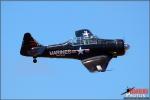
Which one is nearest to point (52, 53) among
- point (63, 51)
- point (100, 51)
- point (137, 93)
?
point (63, 51)

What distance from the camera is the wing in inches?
1986

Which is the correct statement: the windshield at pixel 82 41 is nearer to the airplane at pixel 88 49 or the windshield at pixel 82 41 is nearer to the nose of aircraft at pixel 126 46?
the airplane at pixel 88 49

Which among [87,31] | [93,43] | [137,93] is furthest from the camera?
[137,93]

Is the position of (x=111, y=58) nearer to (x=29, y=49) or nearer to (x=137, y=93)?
(x=29, y=49)

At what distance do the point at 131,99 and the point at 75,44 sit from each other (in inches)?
3412

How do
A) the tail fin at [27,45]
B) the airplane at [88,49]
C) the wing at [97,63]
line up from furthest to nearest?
the tail fin at [27,45], the airplane at [88,49], the wing at [97,63]

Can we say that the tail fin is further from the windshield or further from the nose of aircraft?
the nose of aircraft

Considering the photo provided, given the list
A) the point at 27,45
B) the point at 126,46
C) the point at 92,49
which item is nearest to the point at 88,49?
the point at 92,49

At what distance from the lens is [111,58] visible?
5409 cm

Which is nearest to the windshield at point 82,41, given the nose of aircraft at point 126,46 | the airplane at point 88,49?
the airplane at point 88,49

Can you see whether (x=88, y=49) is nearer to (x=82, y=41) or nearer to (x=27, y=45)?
(x=82, y=41)

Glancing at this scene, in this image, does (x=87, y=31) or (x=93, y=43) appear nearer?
(x=93, y=43)

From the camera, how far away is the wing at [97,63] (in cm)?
5044

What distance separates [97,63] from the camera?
52.3m
